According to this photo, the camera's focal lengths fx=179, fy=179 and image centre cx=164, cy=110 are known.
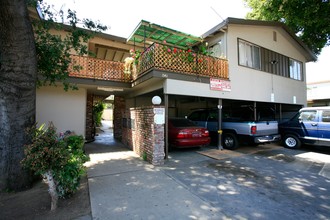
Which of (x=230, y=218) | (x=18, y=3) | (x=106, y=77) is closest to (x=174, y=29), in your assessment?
(x=106, y=77)

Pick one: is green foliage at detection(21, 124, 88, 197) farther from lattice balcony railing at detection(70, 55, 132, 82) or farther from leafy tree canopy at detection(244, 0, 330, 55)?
leafy tree canopy at detection(244, 0, 330, 55)

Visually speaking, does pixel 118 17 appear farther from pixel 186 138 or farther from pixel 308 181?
pixel 308 181

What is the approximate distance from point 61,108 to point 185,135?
5.78m

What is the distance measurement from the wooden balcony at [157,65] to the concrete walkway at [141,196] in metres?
3.70

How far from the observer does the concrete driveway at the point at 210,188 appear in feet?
10.1

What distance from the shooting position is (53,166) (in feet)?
10.6

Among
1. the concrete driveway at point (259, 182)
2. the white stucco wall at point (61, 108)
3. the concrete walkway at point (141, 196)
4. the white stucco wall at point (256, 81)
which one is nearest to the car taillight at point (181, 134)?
the concrete driveway at point (259, 182)

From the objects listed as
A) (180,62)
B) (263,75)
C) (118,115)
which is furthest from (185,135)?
(118,115)

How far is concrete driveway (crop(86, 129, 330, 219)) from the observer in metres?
3.08

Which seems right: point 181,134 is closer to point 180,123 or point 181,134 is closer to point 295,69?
point 180,123

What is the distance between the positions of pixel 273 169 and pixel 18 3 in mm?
8064

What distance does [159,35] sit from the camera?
8.84m

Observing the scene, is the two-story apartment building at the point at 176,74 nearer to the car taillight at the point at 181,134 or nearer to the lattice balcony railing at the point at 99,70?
the lattice balcony railing at the point at 99,70

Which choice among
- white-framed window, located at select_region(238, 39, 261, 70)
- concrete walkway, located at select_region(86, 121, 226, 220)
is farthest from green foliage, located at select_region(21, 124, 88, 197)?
white-framed window, located at select_region(238, 39, 261, 70)
